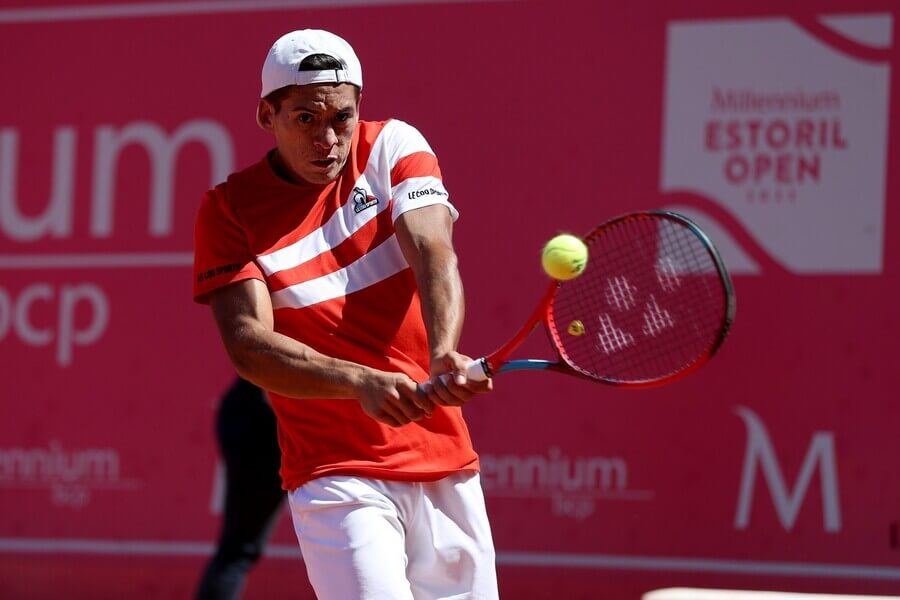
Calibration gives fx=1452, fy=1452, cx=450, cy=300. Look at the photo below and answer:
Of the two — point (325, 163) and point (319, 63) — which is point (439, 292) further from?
point (319, 63)

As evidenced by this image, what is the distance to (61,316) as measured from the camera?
6691 mm

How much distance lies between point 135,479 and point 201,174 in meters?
1.41

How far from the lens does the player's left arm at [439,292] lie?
9.80 ft

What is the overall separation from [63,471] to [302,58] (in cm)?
391

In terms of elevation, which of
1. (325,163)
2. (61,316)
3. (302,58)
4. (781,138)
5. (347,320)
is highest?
(781,138)

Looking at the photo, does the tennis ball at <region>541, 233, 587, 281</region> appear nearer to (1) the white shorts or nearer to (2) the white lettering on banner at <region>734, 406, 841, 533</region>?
(1) the white shorts

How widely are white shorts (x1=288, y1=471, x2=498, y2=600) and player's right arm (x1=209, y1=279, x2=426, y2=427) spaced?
22cm

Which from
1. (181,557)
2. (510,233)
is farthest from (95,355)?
(510,233)

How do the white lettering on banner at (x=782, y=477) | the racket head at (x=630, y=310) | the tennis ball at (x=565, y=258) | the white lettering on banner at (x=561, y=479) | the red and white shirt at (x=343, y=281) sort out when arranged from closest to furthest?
the tennis ball at (x=565, y=258) → the red and white shirt at (x=343, y=281) → the racket head at (x=630, y=310) → the white lettering on banner at (x=782, y=477) → the white lettering on banner at (x=561, y=479)

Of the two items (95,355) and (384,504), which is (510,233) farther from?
(384,504)

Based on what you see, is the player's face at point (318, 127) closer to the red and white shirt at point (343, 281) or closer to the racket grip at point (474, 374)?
the red and white shirt at point (343, 281)

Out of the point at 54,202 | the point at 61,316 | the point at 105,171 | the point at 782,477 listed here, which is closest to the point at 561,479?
the point at 782,477

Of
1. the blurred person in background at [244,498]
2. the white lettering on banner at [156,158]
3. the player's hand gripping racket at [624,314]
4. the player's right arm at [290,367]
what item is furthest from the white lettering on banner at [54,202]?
the player's right arm at [290,367]

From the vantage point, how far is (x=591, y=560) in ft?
19.6
